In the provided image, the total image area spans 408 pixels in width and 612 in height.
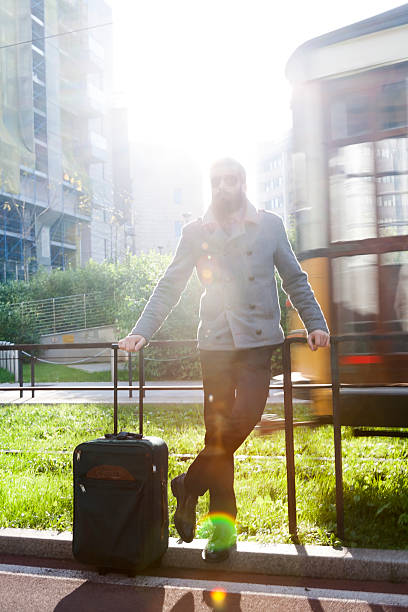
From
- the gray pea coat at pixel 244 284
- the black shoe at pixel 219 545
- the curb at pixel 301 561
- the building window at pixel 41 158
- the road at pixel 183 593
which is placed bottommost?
the road at pixel 183 593

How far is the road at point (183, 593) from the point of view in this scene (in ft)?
10.8

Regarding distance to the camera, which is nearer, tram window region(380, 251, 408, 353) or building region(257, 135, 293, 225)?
tram window region(380, 251, 408, 353)

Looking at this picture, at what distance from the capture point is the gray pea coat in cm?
357

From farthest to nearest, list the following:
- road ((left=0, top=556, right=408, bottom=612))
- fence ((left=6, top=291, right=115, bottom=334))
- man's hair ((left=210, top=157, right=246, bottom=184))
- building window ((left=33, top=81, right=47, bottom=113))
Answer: building window ((left=33, top=81, right=47, bottom=113)) → fence ((left=6, top=291, right=115, bottom=334)) → man's hair ((left=210, top=157, right=246, bottom=184)) → road ((left=0, top=556, right=408, bottom=612))

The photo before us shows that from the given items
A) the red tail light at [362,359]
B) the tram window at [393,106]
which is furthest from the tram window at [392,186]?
the red tail light at [362,359]

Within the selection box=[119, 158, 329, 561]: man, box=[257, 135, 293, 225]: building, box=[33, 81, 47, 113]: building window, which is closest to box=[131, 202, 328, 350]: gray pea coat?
box=[119, 158, 329, 561]: man

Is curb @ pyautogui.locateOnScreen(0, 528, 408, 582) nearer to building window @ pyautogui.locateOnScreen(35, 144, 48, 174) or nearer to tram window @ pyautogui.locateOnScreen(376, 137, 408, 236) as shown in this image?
tram window @ pyautogui.locateOnScreen(376, 137, 408, 236)

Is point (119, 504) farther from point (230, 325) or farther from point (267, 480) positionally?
point (267, 480)

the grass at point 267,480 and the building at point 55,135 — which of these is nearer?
the grass at point 267,480

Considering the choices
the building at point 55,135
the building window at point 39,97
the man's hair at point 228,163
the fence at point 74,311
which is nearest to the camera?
the man's hair at point 228,163

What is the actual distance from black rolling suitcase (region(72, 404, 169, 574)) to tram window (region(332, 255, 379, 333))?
2.75 meters

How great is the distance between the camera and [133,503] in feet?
11.6

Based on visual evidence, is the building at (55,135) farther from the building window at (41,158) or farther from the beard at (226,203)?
the beard at (226,203)

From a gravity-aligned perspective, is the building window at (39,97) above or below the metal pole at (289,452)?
above
